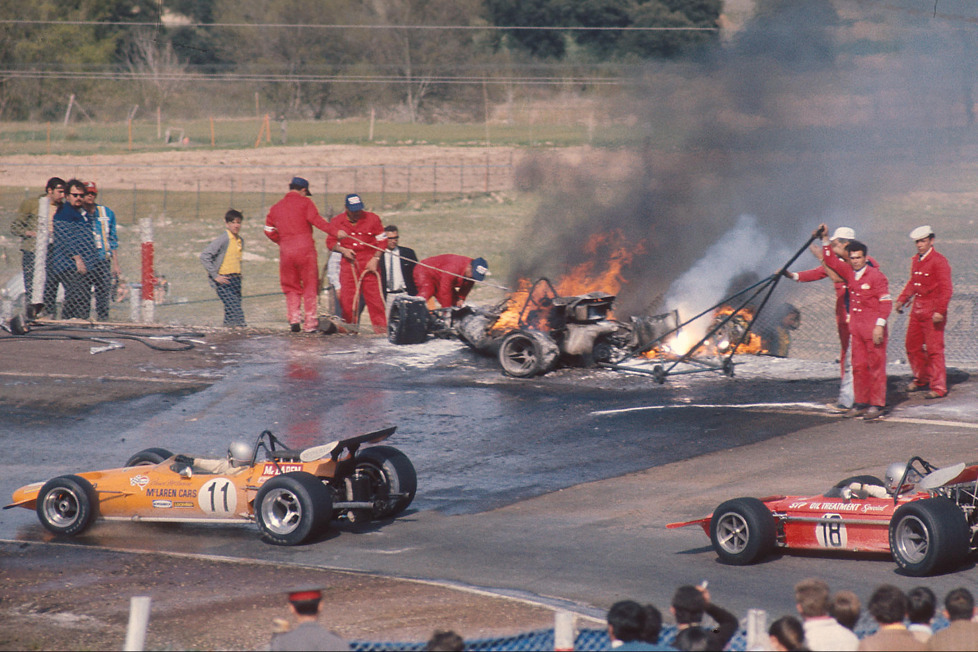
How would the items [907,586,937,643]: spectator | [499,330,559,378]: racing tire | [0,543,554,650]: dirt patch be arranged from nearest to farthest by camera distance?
[907,586,937,643]: spectator, [0,543,554,650]: dirt patch, [499,330,559,378]: racing tire

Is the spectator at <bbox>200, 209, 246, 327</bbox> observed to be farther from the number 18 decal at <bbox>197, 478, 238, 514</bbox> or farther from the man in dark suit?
the number 18 decal at <bbox>197, 478, 238, 514</bbox>

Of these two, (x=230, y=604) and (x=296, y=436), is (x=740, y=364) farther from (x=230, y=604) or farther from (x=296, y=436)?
(x=230, y=604)

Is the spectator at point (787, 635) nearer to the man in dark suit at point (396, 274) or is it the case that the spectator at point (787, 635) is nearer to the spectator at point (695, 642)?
the spectator at point (695, 642)

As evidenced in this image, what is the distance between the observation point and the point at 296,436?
1211cm

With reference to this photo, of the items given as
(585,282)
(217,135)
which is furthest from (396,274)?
(217,135)

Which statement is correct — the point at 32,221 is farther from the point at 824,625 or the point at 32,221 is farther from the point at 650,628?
the point at 824,625

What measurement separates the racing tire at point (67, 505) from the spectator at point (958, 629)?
667 centimetres

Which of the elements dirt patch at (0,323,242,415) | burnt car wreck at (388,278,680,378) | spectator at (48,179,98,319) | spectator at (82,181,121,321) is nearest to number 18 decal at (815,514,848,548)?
burnt car wreck at (388,278,680,378)

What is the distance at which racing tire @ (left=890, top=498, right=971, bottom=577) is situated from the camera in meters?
7.07

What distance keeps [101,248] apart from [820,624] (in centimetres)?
1381

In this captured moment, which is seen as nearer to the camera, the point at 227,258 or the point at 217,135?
the point at 227,258

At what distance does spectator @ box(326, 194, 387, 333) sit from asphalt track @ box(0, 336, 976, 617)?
0.86m

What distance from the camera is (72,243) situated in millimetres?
16172

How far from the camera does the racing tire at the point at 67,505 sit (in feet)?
29.6
